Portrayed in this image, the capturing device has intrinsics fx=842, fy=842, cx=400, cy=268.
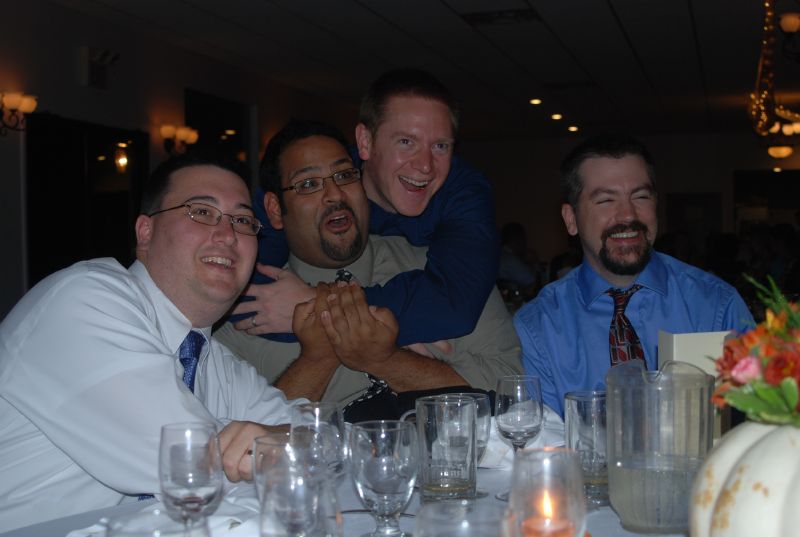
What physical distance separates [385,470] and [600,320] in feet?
5.60

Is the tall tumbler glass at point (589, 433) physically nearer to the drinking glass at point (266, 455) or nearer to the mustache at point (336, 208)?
the drinking glass at point (266, 455)

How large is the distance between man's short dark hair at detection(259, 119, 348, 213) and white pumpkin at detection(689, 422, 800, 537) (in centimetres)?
197

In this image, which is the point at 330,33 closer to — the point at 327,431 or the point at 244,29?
the point at 244,29

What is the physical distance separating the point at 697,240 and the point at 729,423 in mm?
13651

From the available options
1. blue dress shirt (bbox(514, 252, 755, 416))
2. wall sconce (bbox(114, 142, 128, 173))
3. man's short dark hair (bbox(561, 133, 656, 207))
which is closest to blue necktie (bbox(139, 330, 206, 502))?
blue dress shirt (bbox(514, 252, 755, 416))

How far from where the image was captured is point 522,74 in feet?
31.1

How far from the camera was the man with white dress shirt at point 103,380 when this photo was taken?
5.32 ft

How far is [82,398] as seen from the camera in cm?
164

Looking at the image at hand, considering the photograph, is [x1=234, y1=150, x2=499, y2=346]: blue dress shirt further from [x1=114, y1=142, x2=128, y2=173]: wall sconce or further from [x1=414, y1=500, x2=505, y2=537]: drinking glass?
[x1=114, y1=142, x2=128, y2=173]: wall sconce

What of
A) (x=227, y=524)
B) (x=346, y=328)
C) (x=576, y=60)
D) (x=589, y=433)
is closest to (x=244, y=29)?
(x=576, y=60)

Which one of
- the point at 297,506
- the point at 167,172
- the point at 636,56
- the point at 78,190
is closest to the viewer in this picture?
the point at 297,506

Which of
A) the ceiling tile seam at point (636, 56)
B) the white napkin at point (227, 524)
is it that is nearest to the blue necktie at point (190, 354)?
the white napkin at point (227, 524)

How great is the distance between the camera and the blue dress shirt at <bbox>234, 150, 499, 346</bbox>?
2633 millimetres

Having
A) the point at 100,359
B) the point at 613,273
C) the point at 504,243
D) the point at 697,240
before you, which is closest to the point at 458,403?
the point at 100,359
